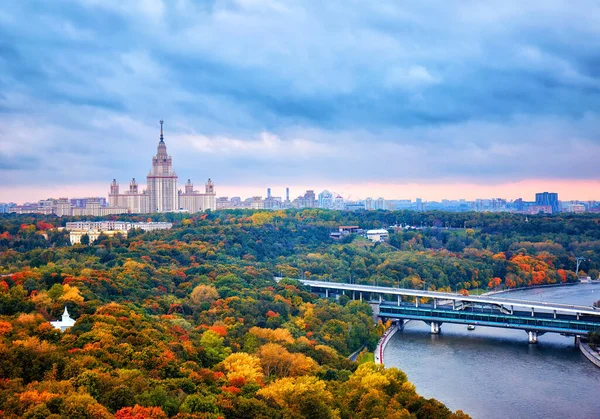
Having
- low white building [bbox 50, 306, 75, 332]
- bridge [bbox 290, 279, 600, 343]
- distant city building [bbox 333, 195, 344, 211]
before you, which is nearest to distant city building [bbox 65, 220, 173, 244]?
bridge [bbox 290, 279, 600, 343]

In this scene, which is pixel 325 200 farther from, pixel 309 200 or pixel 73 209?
pixel 73 209

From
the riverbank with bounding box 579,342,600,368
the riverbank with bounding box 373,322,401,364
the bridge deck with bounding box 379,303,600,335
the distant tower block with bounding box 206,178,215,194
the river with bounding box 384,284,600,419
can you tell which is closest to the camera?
the river with bounding box 384,284,600,419

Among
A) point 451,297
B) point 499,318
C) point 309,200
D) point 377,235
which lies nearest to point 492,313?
point 499,318

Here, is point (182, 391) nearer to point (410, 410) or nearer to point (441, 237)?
point (410, 410)

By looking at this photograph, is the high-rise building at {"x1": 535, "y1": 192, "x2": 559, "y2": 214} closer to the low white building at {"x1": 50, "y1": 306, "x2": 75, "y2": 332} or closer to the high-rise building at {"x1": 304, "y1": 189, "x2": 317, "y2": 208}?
the high-rise building at {"x1": 304, "y1": 189, "x2": 317, "y2": 208}

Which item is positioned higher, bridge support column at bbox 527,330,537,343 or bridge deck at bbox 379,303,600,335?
bridge deck at bbox 379,303,600,335

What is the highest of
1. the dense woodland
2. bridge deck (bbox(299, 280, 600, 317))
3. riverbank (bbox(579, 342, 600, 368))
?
the dense woodland
